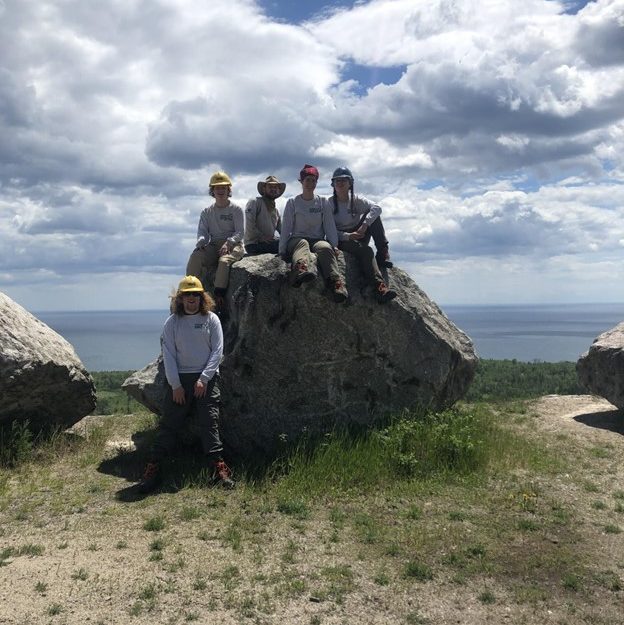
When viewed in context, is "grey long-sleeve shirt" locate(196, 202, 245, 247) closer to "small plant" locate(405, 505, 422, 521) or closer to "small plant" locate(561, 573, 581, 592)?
"small plant" locate(405, 505, 422, 521)

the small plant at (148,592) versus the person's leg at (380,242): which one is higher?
the person's leg at (380,242)

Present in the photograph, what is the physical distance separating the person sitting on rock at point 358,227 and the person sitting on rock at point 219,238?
66.9 inches

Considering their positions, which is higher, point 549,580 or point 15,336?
point 15,336

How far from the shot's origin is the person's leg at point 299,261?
9305 mm

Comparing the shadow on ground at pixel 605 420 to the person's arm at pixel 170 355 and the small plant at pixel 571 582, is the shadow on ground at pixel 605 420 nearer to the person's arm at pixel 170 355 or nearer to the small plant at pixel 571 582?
the small plant at pixel 571 582

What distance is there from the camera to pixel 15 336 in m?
10.1

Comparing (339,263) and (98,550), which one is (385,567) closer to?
(98,550)

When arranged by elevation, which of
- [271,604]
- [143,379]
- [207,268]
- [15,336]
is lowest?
[271,604]

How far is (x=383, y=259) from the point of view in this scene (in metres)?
10.6

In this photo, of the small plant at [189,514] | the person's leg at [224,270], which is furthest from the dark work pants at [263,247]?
the small plant at [189,514]

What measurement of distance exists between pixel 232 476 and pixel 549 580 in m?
4.38

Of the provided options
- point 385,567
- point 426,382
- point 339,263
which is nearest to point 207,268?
point 339,263

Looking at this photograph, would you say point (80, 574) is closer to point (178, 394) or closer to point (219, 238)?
point (178, 394)

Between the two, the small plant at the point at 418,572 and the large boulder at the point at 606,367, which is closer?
the small plant at the point at 418,572
